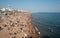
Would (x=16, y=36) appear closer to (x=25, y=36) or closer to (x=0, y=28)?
(x=25, y=36)

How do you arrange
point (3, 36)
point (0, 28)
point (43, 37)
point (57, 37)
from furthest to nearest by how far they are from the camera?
point (57, 37) < point (43, 37) < point (0, 28) < point (3, 36)

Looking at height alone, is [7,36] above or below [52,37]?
above

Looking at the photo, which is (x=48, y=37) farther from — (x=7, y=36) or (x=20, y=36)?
(x=7, y=36)

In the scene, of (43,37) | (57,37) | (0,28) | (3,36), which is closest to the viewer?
(3,36)

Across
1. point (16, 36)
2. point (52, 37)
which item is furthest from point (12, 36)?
point (52, 37)

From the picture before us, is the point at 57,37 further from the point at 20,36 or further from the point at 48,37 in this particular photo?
the point at 20,36

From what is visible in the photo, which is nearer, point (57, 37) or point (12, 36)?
point (12, 36)

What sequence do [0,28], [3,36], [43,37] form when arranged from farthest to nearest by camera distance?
[43,37] < [0,28] < [3,36]

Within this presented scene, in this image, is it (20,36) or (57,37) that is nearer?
(20,36)

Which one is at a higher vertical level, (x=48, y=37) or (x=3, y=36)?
(x=3, y=36)

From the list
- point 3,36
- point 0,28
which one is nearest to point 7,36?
point 3,36
